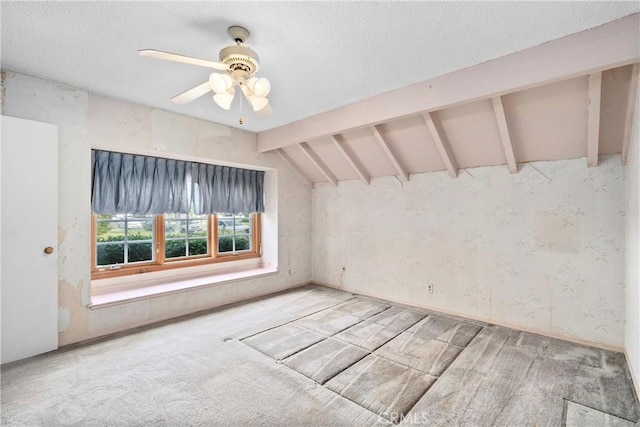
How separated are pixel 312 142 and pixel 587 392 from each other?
3.70 metres

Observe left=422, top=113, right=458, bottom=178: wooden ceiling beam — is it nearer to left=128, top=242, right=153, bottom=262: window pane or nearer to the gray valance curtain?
the gray valance curtain

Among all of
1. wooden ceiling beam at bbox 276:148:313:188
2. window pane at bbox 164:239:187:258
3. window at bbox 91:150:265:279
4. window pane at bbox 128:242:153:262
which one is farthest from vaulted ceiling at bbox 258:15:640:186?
window pane at bbox 128:242:153:262

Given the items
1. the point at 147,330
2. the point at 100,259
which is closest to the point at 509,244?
the point at 147,330

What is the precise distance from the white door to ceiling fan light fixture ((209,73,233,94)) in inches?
76.5

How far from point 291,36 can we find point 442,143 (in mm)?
2045

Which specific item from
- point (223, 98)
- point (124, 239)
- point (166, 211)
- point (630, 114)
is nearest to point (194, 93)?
point (223, 98)

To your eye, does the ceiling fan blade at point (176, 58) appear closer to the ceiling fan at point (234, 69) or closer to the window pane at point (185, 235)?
the ceiling fan at point (234, 69)

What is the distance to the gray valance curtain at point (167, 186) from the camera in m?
3.36

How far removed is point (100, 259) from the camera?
354 centimetres

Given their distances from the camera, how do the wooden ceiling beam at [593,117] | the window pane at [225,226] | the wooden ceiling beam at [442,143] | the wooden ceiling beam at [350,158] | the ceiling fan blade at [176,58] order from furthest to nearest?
the window pane at [225,226] < the wooden ceiling beam at [350,158] < the wooden ceiling beam at [442,143] < the wooden ceiling beam at [593,117] < the ceiling fan blade at [176,58]

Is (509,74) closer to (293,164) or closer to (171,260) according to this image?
(293,164)

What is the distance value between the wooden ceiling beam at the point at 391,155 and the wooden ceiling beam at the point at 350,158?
19.7 inches

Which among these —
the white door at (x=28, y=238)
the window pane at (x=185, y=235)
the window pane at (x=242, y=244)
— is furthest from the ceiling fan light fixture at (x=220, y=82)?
the window pane at (x=242, y=244)

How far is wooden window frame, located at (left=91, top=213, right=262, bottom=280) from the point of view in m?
3.48
